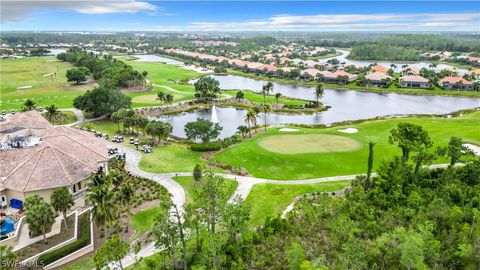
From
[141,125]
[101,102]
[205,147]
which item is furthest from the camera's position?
[101,102]

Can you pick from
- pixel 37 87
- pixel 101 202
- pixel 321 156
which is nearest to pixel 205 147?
pixel 321 156

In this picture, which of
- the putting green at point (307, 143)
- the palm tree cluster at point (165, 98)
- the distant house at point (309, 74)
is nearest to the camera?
the putting green at point (307, 143)

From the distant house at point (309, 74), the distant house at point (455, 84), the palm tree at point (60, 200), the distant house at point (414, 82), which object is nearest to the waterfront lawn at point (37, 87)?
the palm tree at point (60, 200)

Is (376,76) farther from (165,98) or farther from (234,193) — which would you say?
(234,193)

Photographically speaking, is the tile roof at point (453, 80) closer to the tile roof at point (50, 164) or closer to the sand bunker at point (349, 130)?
the sand bunker at point (349, 130)

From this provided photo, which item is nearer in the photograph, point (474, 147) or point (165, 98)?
point (474, 147)

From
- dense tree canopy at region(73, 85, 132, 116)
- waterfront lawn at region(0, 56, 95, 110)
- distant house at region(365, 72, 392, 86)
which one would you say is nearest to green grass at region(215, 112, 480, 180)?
dense tree canopy at region(73, 85, 132, 116)

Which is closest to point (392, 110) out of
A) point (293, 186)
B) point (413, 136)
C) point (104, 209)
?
point (413, 136)
